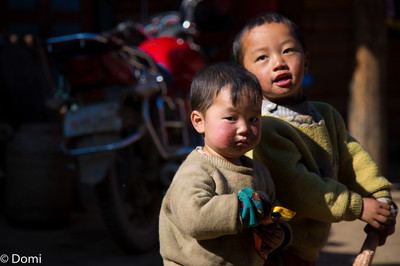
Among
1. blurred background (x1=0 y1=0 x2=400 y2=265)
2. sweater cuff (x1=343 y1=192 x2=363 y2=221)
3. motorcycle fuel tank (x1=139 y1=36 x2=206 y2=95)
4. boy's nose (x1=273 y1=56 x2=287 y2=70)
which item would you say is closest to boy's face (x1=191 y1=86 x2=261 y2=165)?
boy's nose (x1=273 y1=56 x2=287 y2=70)

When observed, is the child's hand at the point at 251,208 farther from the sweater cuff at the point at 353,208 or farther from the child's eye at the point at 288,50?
the child's eye at the point at 288,50

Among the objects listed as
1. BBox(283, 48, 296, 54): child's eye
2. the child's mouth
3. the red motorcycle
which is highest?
BBox(283, 48, 296, 54): child's eye

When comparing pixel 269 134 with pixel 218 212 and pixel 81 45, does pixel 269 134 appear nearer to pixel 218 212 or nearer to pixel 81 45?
pixel 218 212

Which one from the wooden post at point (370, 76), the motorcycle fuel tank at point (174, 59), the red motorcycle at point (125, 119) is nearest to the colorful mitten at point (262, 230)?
the red motorcycle at point (125, 119)

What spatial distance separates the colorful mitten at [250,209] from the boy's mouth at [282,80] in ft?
1.73

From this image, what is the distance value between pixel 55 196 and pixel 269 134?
289 cm

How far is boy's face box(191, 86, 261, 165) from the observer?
179 cm

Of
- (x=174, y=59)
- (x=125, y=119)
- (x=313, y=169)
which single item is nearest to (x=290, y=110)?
(x=313, y=169)

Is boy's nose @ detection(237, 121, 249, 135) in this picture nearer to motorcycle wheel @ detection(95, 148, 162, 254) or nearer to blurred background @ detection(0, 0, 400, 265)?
motorcycle wheel @ detection(95, 148, 162, 254)

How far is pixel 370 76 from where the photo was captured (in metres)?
6.12

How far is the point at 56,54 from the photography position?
3.88m

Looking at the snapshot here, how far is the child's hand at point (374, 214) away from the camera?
2010 mm

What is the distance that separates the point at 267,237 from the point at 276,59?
618 millimetres

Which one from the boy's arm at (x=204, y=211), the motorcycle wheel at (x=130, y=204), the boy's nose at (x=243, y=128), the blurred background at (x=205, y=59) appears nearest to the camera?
the boy's arm at (x=204, y=211)
